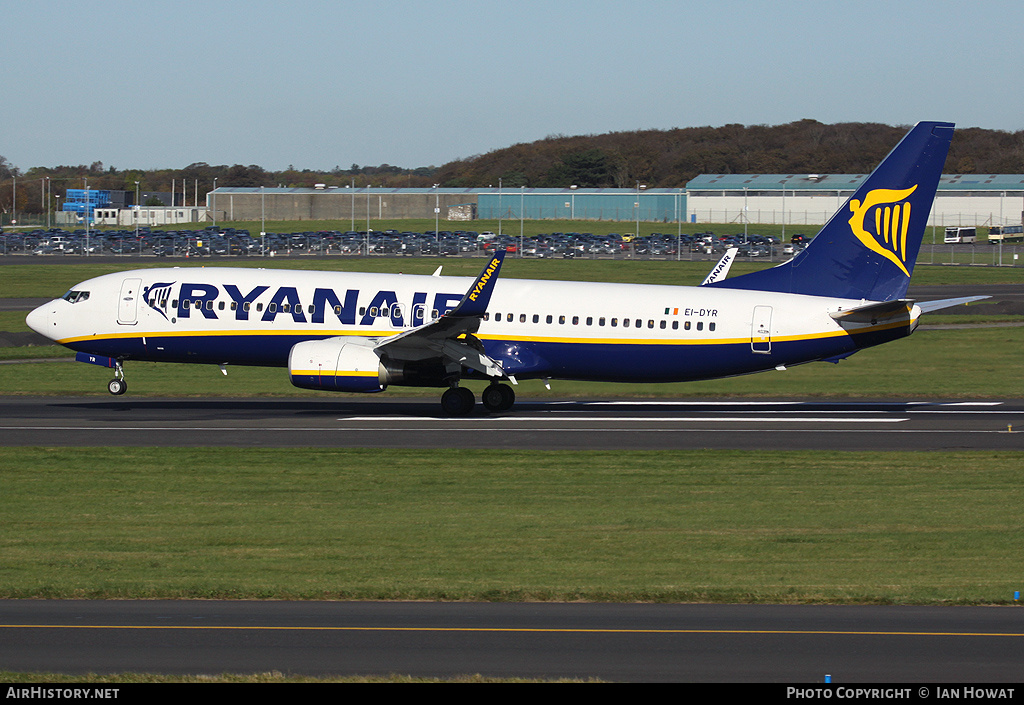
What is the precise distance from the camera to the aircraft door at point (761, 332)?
36.2 m

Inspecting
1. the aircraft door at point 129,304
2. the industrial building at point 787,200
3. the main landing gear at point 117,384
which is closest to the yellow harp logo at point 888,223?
the aircraft door at point 129,304

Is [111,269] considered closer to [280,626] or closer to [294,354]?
[294,354]

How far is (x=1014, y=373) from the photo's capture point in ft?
159

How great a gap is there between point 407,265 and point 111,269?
24.1m

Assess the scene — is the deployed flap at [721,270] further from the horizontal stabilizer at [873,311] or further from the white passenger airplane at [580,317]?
the horizontal stabilizer at [873,311]

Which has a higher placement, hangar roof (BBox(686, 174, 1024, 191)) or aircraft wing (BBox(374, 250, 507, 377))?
hangar roof (BBox(686, 174, 1024, 191))

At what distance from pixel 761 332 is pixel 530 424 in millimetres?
7645

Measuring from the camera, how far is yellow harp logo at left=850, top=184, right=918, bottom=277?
3625 cm

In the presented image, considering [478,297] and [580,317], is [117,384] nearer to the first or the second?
[478,297]

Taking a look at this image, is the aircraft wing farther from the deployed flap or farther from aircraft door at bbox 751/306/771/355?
the deployed flap

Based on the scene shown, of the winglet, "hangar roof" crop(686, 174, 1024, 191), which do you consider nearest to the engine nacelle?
the winglet

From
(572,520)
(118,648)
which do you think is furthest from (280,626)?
(572,520)

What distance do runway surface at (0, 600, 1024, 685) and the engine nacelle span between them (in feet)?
60.3

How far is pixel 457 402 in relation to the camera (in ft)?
123
